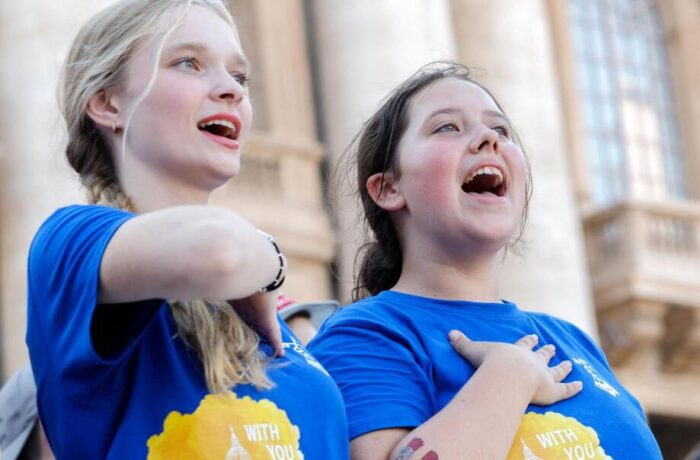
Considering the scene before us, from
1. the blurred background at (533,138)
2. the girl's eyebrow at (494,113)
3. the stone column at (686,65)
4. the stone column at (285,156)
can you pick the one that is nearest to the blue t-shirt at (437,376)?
the girl's eyebrow at (494,113)

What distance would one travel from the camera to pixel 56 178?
1085 cm

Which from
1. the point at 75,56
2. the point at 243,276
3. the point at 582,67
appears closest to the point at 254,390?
the point at 243,276

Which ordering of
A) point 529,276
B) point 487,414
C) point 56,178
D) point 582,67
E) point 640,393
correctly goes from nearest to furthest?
1. point 487,414
2. point 56,178
3. point 529,276
4. point 640,393
5. point 582,67

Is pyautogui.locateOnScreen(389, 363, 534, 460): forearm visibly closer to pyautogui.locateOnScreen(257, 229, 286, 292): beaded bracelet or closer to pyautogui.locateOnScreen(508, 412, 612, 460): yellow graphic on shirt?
pyautogui.locateOnScreen(508, 412, 612, 460): yellow graphic on shirt

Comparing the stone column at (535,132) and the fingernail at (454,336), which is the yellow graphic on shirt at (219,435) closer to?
the fingernail at (454,336)

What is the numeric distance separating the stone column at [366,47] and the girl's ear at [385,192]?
988 centimetres

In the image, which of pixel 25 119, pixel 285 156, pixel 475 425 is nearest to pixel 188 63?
pixel 475 425

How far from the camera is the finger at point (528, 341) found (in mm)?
3105

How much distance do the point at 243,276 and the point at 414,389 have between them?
1.92ft

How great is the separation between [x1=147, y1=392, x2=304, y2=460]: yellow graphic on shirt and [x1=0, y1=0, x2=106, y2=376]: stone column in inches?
337

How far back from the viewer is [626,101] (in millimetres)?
19953

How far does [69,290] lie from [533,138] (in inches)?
486

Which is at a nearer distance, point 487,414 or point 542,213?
point 487,414

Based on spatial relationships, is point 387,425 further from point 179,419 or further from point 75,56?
point 75,56
